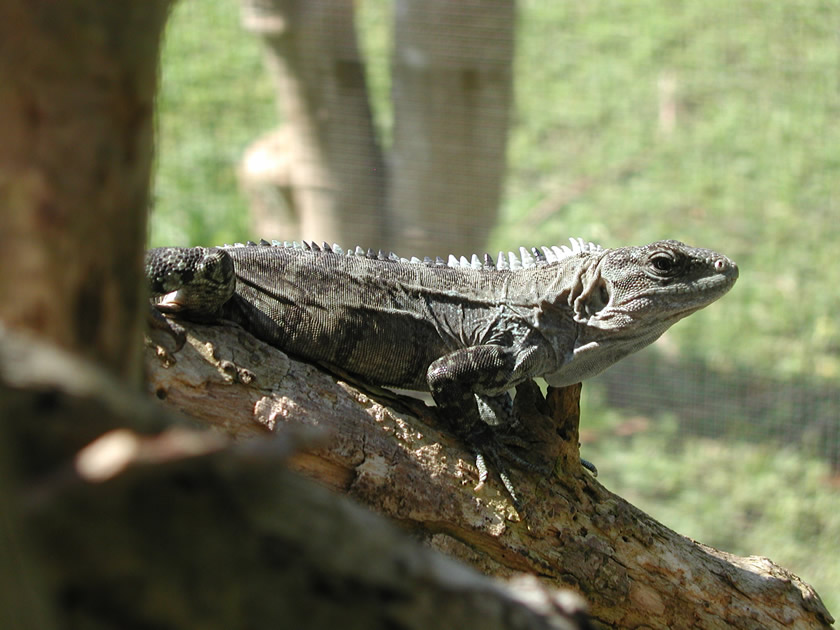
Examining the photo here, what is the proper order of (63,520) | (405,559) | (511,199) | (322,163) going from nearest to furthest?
(63,520), (405,559), (322,163), (511,199)

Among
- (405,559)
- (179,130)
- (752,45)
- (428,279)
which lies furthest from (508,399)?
(179,130)

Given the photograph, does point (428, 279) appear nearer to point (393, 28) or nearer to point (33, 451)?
point (33, 451)

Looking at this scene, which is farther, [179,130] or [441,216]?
[179,130]

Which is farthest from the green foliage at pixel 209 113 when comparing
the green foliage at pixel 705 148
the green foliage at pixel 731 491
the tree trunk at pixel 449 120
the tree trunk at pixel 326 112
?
the green foliage at pixel 731 491

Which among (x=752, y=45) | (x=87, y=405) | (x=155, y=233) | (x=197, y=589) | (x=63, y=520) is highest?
(x=752, y=45)

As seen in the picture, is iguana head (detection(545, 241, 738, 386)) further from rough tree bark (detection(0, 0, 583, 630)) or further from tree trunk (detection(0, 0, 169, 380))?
tree trunk (detection(0, 0, 169, 380))

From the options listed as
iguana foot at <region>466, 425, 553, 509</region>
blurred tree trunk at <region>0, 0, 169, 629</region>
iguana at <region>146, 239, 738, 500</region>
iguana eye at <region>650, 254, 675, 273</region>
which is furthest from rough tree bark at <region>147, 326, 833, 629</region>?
blurred tree trunk at <region>0, 0, 169, 629</region>
